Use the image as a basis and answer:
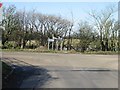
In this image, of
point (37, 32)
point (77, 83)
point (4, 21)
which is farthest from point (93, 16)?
point (77, 83)

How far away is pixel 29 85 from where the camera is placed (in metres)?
12.1

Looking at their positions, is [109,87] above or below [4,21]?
below

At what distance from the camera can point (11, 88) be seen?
10758 mm

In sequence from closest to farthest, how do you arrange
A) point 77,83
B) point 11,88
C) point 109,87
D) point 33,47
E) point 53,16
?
point 11,88 → point 109,87 → point 77,83 → point 33,47 → point 53,16

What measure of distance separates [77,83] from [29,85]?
7.31 ft

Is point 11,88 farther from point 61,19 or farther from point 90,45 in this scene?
point 61,19

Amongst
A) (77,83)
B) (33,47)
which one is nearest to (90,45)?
(33,47)

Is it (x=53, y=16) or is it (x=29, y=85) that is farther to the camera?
(x=53, y=16)

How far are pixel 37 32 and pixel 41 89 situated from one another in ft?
126

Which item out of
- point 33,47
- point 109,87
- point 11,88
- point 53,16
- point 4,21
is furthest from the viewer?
point 53,16

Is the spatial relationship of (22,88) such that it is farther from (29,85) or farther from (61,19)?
(61,19)

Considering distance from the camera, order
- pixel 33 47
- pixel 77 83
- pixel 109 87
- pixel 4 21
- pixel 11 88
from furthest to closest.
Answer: pixel 33 47, pixel 4 21, pixel 77 83, pixel 109 87, pixel 11 88

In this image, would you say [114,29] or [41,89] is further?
[114,29]

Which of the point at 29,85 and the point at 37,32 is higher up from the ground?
the point at 37,32
